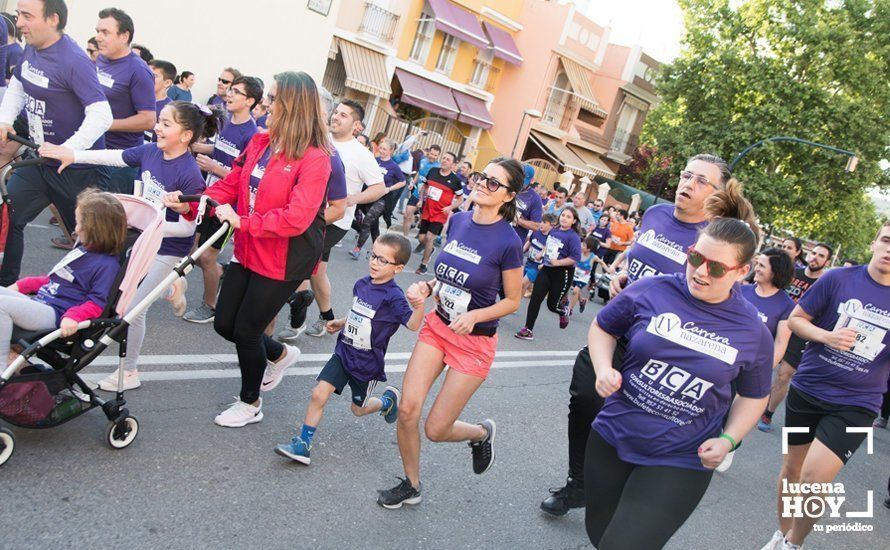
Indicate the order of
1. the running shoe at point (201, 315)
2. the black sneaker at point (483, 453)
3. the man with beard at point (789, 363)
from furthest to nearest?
the man with beard at point (789, 363)
the running shoe at point (201, 315)
the black sneaker at point (483, 453)

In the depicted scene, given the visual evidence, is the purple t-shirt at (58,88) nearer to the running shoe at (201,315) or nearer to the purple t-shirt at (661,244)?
the running shoe at (201,315)

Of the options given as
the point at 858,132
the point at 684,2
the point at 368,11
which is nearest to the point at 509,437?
the point at 368,11

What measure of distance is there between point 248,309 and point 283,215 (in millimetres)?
637

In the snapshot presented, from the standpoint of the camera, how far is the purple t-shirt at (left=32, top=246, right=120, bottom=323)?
3.95 metres

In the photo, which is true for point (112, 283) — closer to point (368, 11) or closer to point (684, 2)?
point (368, 11)

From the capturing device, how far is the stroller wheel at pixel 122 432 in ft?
13.0

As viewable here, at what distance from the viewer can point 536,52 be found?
119 feet

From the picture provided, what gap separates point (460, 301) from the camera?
4336mm

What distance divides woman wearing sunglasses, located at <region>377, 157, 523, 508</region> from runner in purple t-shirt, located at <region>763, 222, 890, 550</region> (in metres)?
2.18

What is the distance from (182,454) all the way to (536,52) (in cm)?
3463

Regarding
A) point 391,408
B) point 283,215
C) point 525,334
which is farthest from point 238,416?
point 525,334

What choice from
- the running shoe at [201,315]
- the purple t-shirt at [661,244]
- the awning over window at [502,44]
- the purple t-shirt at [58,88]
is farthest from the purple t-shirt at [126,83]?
the awning over window at [502,44]

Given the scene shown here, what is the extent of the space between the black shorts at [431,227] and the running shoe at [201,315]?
22.5ft

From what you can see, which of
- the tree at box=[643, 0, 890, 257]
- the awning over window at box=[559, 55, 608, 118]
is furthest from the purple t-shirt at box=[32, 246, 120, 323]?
the awning over window at box=[559, 55, 608, 118]
